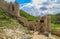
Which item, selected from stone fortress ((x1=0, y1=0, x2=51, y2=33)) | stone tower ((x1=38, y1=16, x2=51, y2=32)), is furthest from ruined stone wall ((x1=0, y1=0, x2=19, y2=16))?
stone tower ((x1=38, y1=16, x2=51, y2=32))

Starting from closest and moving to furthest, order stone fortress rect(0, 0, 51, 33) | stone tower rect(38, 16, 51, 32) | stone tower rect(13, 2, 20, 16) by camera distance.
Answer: stone fortress rect(0, 0, 51, 33) < stone tower rect(38, 16, 51, 32) < stone tower rect(13, 2, 20, 16)

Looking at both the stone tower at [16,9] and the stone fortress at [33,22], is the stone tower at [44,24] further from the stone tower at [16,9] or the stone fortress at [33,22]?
the stone tower at [16,9]

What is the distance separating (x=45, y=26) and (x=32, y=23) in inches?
87.0

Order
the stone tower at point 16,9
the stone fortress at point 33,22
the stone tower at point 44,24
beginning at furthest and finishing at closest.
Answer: the stone tower at point 16,9 < the stone tower at point 44,24 < the stone fortress at point 33,22

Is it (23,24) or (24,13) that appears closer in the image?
(23,24)

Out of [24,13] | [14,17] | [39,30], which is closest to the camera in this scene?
[39,30]

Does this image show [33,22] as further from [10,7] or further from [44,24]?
[10,7]

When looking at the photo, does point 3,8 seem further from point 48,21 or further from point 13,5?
point 48,21

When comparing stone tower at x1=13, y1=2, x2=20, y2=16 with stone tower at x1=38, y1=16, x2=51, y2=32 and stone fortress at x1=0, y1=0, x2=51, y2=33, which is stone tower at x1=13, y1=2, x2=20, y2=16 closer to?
stone fortress at x1=0, y1=0, x2=51, y2=33

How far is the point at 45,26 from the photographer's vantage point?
143 ft

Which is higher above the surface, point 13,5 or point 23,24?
point 13,5

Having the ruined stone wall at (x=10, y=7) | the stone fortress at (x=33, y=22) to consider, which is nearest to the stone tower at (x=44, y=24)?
the stone fortress at (x=33, y=22)

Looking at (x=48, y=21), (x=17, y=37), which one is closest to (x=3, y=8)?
(x=48, y=21)

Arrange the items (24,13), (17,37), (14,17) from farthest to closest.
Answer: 1. (24,13)
2. (14,17)
3. (17,37)
